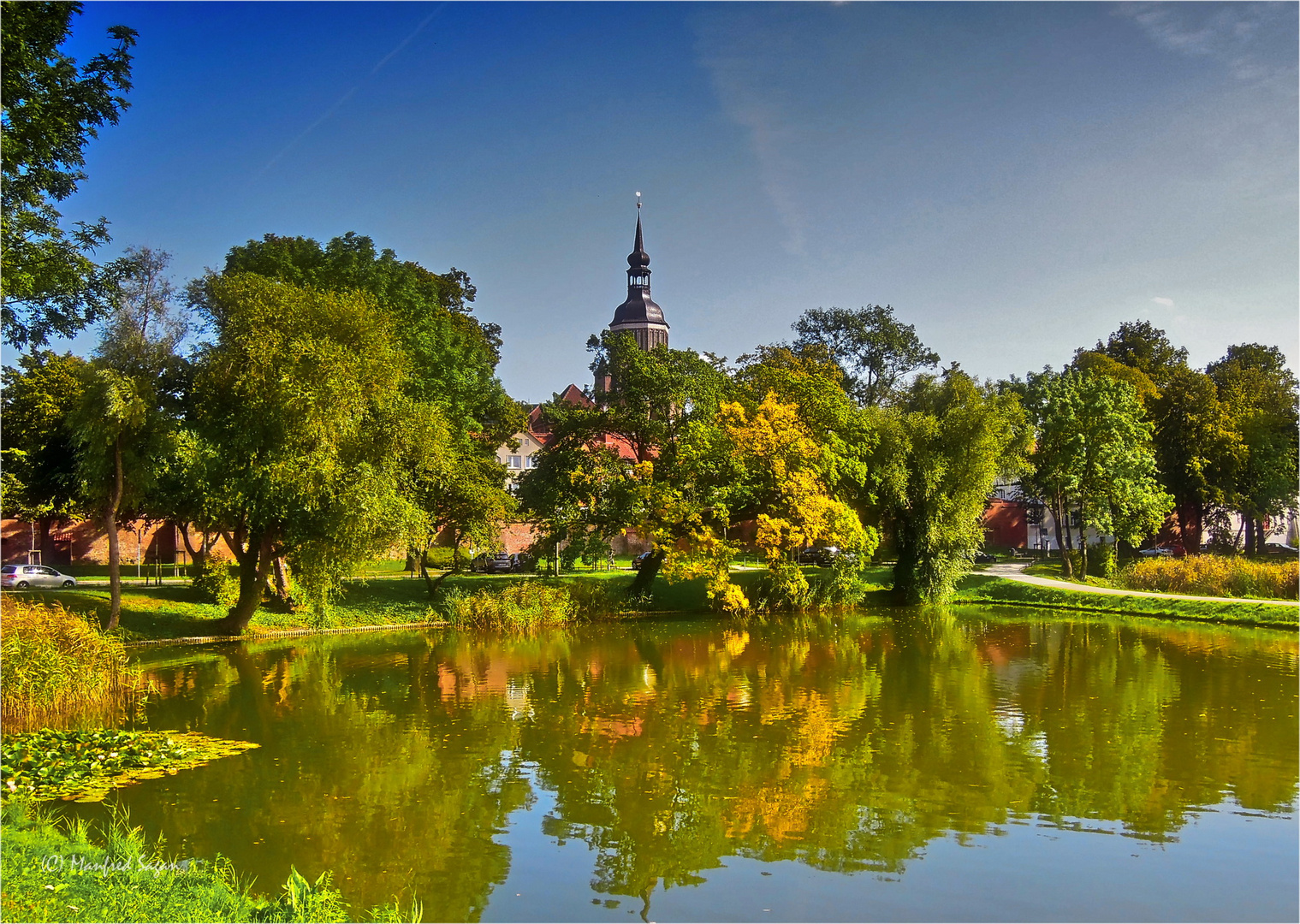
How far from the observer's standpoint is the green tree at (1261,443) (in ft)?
154

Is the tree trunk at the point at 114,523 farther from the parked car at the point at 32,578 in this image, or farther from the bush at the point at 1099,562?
the bush at the point at 1099,562

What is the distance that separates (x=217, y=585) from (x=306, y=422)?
30.8ft

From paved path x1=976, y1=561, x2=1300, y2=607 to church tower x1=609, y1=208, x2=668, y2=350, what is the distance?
Result: 3873cm

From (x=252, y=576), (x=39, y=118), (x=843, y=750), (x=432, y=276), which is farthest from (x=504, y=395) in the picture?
(x=843, y=750)

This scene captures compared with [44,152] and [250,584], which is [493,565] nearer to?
[250,584]

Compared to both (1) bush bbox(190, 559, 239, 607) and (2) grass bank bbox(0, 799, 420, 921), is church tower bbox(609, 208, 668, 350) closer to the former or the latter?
(1) bush bbox(190, 559, 239, 607)

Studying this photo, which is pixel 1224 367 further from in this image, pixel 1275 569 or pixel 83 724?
pixel 83 724

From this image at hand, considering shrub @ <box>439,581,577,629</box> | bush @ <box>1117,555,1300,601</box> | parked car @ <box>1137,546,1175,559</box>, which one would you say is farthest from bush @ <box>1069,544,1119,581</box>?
shrub @ <box>439,581,577,629</box>

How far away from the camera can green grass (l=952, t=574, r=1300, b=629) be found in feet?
86.6

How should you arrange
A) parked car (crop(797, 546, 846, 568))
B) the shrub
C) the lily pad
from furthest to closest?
parked car (crop(797, 546, 846, 568)) < the shrub < the lily pad

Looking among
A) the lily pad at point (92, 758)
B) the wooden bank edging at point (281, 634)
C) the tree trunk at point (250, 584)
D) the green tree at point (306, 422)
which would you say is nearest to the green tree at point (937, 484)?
the wooden bank edging at point (281, 634)

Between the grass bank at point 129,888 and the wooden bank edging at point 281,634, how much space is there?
1667cm

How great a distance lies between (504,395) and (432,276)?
6.87m

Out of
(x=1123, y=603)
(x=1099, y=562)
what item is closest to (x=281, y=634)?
(x=1123, y=603)
